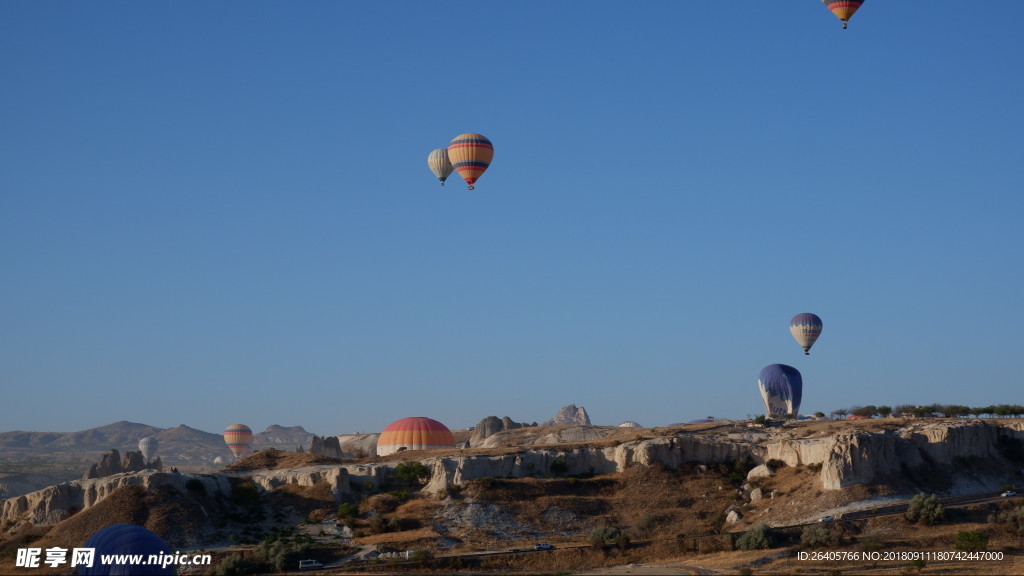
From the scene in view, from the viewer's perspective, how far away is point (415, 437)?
9406cm

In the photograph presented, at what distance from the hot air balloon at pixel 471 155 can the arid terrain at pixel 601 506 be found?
1020 inches

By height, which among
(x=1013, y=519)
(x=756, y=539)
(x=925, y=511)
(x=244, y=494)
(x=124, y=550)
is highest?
(x=244, y=494)

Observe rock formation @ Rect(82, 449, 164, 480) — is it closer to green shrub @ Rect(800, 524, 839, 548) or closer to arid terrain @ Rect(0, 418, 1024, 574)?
arid terrain @ Rect(0, 418, 1024, 574)

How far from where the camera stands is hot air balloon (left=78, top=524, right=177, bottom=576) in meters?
40.7

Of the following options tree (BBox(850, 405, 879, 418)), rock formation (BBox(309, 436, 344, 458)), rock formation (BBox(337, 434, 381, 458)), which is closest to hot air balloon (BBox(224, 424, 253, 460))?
rock formation (BBox(337, 434, 381, 458))

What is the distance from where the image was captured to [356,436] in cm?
13062

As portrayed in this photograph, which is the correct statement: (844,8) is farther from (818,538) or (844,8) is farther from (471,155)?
(818,538)

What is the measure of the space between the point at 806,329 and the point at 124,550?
77.2 meters

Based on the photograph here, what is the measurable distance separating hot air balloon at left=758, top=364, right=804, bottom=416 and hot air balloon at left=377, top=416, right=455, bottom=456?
1206 inches

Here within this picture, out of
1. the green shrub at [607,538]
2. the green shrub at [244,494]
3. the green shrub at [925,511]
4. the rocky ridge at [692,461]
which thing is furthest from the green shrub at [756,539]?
the green shrub at [244,494]

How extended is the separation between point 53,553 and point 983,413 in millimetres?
68177

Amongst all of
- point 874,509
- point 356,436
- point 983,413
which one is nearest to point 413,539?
point 874,509

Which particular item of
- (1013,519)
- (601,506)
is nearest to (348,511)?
(601,506)

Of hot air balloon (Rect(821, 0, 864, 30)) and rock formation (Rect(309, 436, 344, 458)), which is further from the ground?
hot air balloon (Rect(821, 0, 864, 30))
